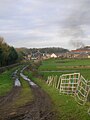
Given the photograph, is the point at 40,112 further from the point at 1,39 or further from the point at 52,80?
the point at 1,39

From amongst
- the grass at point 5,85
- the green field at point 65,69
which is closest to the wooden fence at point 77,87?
the grass at point 5,85

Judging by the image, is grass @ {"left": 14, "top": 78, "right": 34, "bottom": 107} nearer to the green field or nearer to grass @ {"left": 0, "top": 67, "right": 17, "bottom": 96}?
grass @ {"left": 0, "top": 67, "right": 17, "bottom": 96}

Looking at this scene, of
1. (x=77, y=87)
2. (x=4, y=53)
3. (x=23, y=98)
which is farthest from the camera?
(x=4, y=53)

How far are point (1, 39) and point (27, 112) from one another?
10183 cm

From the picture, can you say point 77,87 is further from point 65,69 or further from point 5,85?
point 65,69

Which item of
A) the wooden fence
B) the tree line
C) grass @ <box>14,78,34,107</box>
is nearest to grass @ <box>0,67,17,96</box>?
grass @ <box>14,78,34,107</box>

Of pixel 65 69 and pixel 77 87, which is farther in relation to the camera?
pixel 65 69

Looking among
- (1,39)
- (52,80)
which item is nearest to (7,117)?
(52,80)

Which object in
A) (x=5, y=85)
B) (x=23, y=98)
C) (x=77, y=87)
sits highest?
(x=77, y=87)

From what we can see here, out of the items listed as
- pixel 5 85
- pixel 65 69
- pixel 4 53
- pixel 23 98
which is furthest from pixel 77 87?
pixel 4 53

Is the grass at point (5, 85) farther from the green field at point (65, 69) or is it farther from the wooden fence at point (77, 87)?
the green field at point (65, 69)

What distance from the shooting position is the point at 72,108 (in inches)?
673

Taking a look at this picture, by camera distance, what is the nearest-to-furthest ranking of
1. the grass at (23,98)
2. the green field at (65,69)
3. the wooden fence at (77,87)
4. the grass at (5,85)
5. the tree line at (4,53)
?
the wooden fence at (77,87) < the grass at (23,98) < the grass at (5,85) < the green field at (65,69) < the tree line at (4,53)

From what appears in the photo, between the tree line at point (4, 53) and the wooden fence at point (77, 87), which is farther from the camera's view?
the tree line at point (4, 53)
